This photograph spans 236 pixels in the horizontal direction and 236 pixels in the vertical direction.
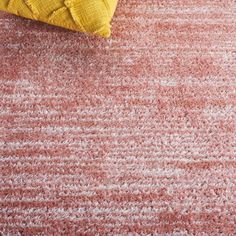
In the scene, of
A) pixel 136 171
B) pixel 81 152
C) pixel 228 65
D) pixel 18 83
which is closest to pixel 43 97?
pixel 18 83

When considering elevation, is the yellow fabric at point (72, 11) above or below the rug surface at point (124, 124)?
above

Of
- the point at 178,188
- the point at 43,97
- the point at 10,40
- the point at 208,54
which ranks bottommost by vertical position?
the point at 178,188

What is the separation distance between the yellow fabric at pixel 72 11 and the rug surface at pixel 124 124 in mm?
126

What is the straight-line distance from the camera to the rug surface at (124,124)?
1.02 meters

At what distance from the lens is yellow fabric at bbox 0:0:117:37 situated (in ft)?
3.57

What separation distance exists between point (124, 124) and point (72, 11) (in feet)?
1.11

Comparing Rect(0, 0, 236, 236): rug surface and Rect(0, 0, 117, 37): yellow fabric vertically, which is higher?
Rect(0, 0, 117, 37): yellow fabric

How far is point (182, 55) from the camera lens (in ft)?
4.07

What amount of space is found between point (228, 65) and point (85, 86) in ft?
1.45

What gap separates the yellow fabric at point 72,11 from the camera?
1.09 m

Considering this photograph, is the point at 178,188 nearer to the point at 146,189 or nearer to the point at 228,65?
the point at 146,189

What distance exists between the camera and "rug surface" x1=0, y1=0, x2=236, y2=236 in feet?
3.36

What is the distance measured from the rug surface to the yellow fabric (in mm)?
126

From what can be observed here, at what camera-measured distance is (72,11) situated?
109 centimetres
